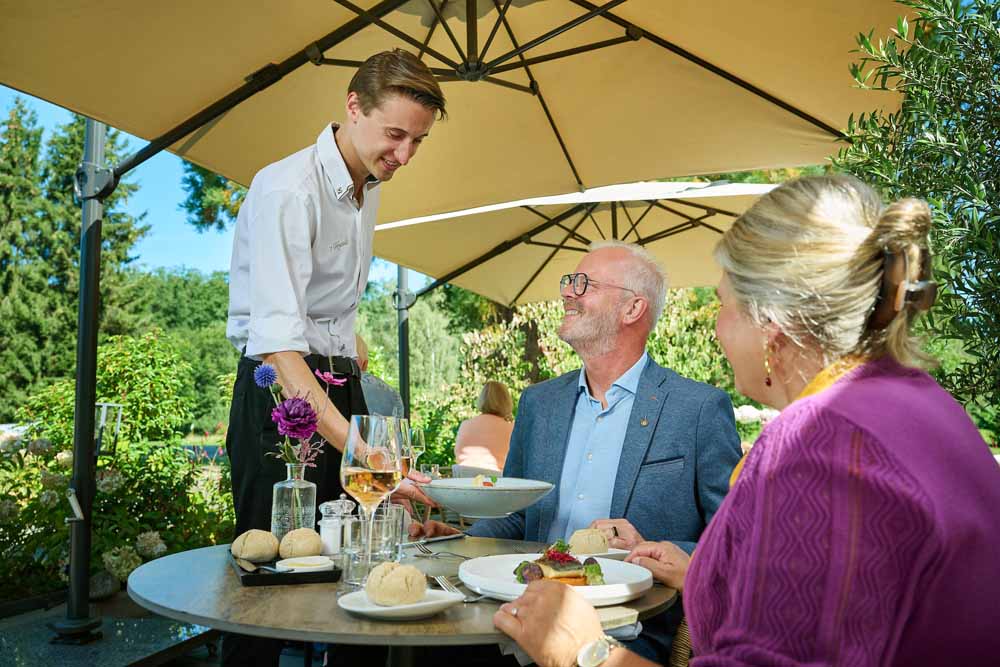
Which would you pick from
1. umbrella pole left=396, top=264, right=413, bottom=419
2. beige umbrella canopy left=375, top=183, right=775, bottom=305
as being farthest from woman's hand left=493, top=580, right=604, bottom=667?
umbrella pole left=396, top=264, right=413, bottom=419

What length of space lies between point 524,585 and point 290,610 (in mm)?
393

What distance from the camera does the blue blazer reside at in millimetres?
2416

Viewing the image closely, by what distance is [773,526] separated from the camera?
1.03m

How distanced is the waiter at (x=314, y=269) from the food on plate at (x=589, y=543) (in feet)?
1.51

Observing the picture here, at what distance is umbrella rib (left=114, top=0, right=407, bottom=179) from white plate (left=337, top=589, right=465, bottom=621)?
2.97 meters

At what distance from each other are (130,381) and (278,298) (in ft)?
15.4

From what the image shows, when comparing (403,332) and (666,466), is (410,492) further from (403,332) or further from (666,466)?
(403,332)

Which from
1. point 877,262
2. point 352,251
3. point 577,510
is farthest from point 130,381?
point 877,262

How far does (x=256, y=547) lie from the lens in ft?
5.63

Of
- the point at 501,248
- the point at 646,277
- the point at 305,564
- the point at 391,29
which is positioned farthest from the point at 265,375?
the point at 501,248

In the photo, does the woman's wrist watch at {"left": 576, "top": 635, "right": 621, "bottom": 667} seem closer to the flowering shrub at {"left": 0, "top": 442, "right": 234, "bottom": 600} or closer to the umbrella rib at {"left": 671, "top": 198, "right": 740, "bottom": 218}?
the flowering shrub at {"left": 0, "top": 442, "right": 234, "bottom": 600}

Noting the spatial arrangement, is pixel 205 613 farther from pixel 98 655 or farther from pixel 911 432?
pixel 98 655

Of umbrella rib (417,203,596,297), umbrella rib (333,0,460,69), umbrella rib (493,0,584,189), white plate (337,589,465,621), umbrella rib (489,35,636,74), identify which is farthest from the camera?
umbrella rib (417,203,596,297)

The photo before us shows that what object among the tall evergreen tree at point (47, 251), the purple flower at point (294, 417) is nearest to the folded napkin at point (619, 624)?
the purple flower at point (294, 417)
